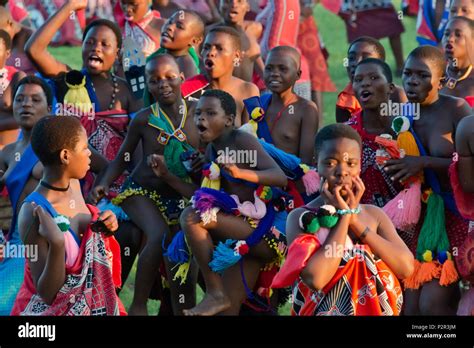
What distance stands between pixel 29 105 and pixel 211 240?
1417mm

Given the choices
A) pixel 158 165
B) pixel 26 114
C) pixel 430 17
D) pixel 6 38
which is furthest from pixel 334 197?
pixel 430 17

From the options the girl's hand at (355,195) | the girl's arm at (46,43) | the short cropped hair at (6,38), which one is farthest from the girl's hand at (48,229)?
the short cropped hair at (6,38)

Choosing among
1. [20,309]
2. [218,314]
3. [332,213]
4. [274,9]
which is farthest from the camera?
[274,9]

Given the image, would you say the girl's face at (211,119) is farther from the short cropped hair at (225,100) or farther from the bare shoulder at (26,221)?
the bare shoulder at (26,221)

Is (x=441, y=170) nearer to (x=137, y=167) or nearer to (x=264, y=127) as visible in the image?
(x=264, y=127)

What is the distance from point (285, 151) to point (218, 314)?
141 cm

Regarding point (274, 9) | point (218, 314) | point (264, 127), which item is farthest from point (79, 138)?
point (274, 9)

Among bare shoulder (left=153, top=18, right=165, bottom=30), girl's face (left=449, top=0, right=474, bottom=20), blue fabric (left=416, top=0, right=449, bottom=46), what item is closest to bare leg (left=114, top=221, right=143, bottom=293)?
bare shoulder (left=153, top=18, right=165, bottom=30)

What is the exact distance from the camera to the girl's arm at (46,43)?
909 centimetres

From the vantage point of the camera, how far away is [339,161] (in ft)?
21.0

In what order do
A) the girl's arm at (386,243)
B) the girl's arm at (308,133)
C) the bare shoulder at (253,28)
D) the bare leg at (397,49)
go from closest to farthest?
the girl's arm at (386,243), the girl's arm at (308,133), the bare shoulder at (253,28), the bare leg at (397,49)

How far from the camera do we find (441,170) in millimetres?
7613

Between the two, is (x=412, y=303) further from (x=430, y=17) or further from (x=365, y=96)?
(x=430, y=17)

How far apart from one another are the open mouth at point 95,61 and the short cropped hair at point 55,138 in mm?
2030
